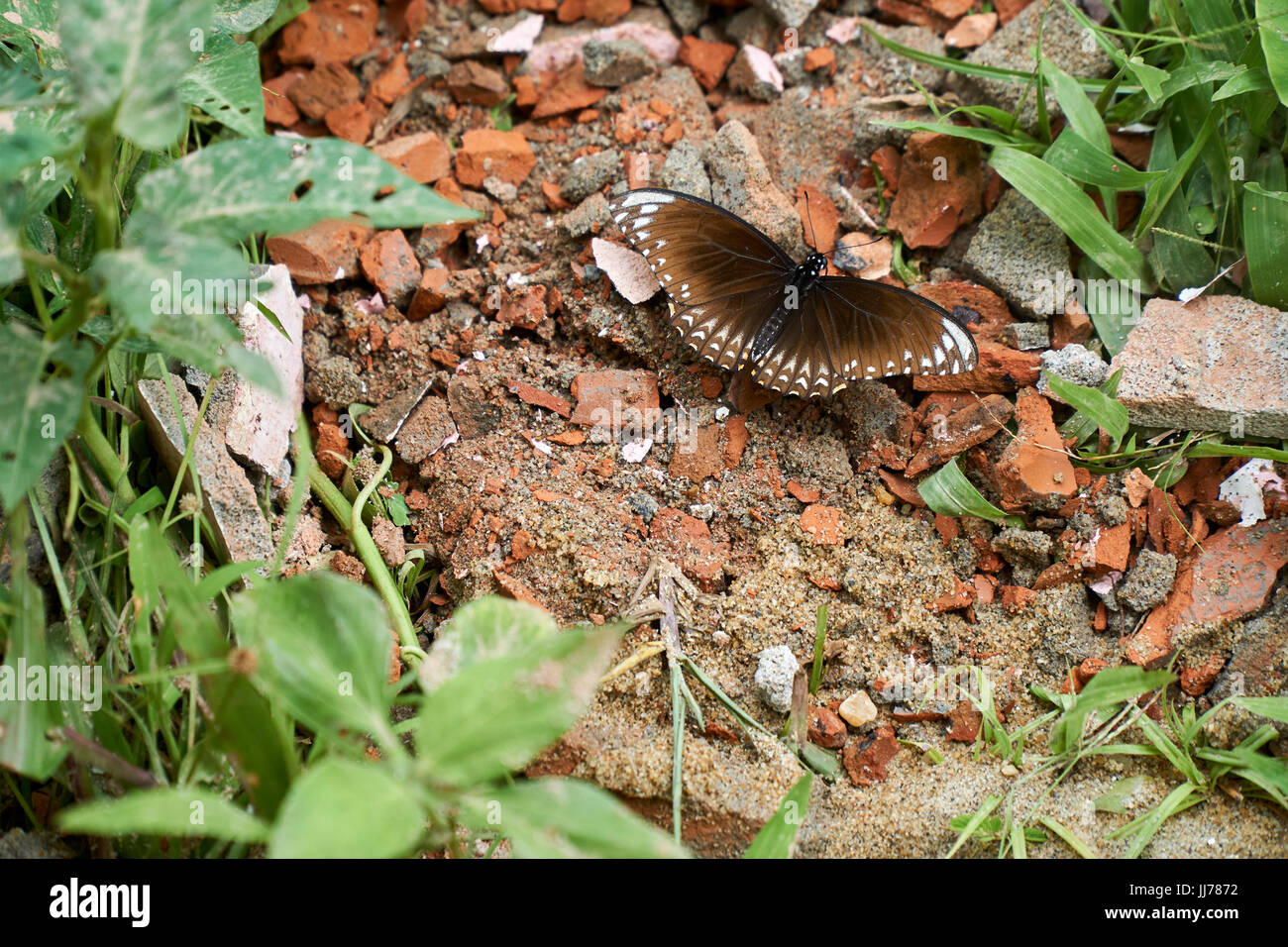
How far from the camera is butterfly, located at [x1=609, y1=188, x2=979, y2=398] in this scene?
195cm

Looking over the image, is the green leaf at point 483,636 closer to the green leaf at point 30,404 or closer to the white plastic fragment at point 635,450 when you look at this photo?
the green leaf at point 30,404

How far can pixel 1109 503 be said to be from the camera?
1.83m

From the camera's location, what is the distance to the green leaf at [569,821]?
0.90 m

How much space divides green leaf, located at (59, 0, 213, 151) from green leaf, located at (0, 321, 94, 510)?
10.8 inches

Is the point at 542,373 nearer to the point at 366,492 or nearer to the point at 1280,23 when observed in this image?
the point at 366,492

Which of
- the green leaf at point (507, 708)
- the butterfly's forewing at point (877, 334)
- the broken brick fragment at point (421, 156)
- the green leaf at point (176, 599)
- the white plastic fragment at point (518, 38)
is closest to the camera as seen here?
the green leaf at point (507, 708)

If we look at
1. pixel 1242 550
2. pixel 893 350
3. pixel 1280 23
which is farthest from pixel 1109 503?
pixel 1280 23

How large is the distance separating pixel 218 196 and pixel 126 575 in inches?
29.9

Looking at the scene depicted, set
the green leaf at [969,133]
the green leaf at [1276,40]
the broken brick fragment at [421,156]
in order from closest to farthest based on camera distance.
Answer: the green leaf at [1276,40] → the green leaf at [969,133] → the broken brick fragment at [421,156]

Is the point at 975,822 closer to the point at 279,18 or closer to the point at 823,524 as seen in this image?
the point at 823,524

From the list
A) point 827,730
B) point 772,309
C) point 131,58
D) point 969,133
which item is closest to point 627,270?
point 772,309

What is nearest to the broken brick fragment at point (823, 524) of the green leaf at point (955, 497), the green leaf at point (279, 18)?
the green leaf at point (955, 497)

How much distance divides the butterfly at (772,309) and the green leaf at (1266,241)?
0.62 meters

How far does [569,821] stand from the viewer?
0.92 metres
